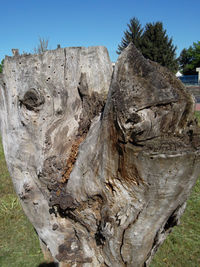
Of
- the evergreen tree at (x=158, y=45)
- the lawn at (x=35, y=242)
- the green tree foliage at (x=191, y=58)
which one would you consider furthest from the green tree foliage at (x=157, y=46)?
the lawn at (x=35, y=242)

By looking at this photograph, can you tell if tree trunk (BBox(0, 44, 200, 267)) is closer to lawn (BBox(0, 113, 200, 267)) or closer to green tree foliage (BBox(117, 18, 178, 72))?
lawn (BBox(0, 113, 200, 267))

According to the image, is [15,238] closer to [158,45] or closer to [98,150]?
[98,150]

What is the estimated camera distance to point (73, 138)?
75.5 inches

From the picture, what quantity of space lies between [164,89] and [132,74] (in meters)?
0.19

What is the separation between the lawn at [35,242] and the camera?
11.3 ft

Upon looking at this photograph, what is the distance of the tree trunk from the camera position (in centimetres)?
132

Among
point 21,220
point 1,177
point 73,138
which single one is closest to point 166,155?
point 73,138

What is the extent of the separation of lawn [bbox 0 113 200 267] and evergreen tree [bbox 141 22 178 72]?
44.4m

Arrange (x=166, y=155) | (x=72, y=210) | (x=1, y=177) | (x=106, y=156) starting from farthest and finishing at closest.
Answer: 1. (x=1, y=177)
2. (x=72, y=210)
3. (x=106, y=156)
4. (x=166, y=155)

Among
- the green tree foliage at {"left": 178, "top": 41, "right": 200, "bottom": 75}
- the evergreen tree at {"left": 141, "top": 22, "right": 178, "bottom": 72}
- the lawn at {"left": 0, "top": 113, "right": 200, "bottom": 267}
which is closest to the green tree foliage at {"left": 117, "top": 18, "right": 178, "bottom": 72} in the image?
the evergreen tree at {"left": 141, "top": 22, "right": 178, "bottom": 72}

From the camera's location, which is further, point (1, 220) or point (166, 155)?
point (1, 220)

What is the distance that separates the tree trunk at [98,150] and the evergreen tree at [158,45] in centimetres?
4636

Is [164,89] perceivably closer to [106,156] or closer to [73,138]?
[106,156]

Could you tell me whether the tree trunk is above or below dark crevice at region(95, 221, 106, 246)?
above
